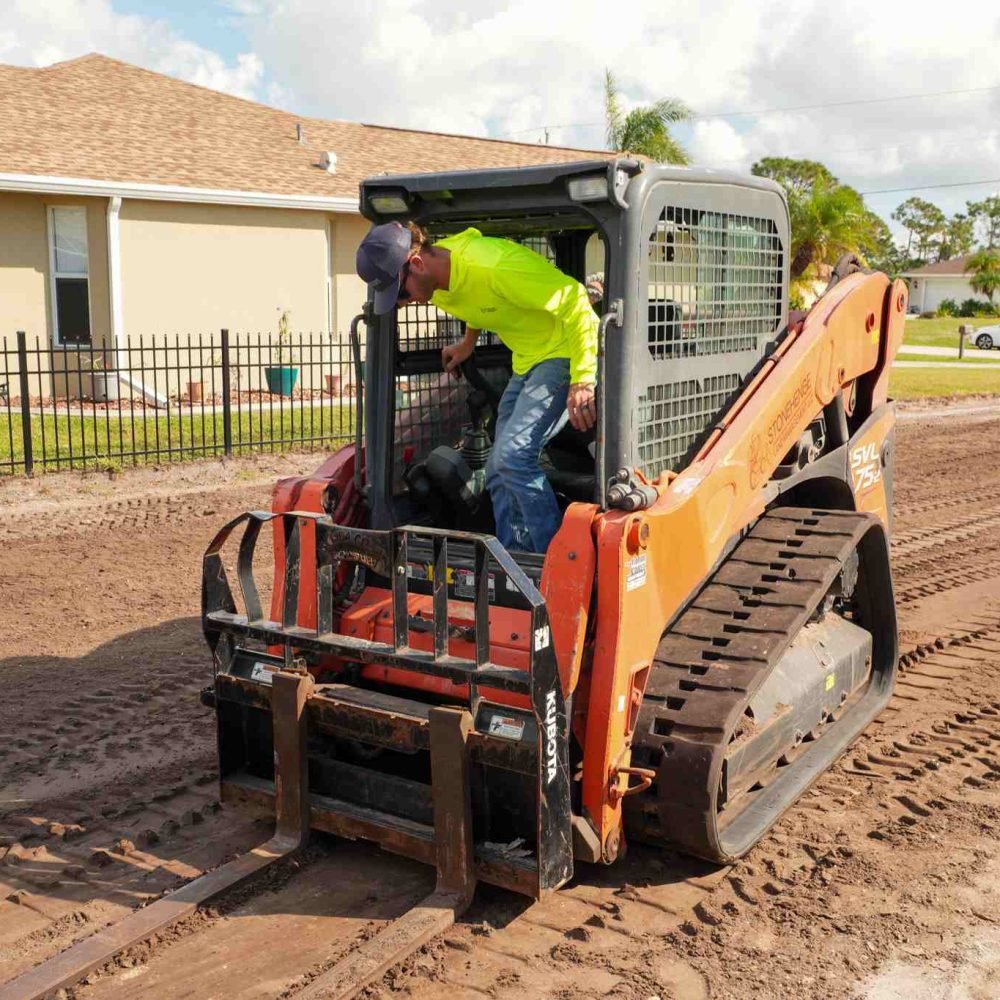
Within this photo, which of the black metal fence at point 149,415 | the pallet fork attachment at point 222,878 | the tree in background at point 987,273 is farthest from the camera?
the tree in background at point 987,273

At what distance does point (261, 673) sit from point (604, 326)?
1722 millimetres

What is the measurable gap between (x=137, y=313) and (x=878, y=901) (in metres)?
15.9

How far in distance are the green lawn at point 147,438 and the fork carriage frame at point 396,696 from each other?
A: 7.75 meters

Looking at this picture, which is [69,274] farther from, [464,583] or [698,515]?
[698,515]

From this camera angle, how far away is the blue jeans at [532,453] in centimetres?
458

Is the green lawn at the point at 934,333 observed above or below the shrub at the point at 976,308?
below

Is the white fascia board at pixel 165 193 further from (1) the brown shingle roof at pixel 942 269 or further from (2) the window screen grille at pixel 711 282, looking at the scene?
(1) the brown shingle roof at pixel 942 269

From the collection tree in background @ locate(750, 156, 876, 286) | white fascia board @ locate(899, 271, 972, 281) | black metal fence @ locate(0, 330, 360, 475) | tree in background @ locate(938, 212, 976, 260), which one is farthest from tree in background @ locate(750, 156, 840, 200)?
tree in background @ locate(938, 212, 976, 260)

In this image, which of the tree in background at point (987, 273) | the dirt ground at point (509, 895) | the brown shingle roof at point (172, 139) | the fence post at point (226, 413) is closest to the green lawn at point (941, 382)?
the brown shingle roof at point (172, 139)

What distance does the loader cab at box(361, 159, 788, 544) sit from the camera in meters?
4.22

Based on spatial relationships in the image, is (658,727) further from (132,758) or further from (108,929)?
(132,758)

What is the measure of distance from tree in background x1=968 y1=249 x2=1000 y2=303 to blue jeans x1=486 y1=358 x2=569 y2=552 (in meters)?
71.3

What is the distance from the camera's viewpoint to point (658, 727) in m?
4.12

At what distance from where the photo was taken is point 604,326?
13.7ft
